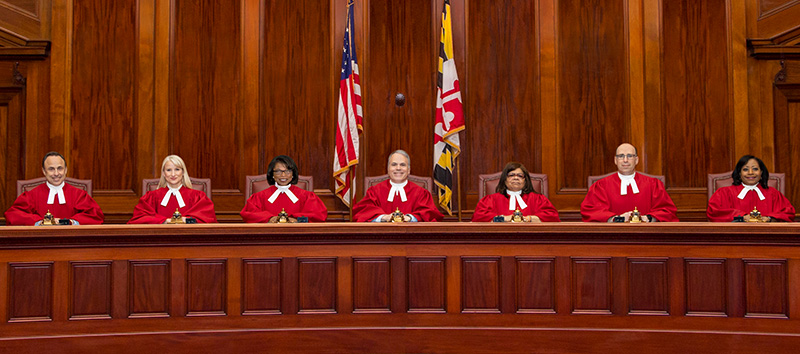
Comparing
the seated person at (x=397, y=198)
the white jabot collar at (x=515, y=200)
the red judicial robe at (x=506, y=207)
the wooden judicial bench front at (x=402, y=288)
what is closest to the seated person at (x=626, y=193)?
the red judicial robe at (x=506, y=207)

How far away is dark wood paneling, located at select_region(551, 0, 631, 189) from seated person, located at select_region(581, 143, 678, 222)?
3.68 ft

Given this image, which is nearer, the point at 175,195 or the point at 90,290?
the point at 90,290

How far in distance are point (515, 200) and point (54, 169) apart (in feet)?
12.8

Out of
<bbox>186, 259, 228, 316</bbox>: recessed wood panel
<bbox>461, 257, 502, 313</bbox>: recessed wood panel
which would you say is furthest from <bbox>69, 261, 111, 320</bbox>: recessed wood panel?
<bbox>461, 257, 502, 313</bbox>: recessed wood panel

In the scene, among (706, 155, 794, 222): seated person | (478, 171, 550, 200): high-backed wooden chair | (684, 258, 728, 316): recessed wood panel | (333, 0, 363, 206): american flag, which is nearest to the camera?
(684, 258, 728, 316): recessed wood panel

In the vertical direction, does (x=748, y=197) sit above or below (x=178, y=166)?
below

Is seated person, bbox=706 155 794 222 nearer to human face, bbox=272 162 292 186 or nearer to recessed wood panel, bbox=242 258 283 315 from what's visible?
human face, bbox=272 162 292 186

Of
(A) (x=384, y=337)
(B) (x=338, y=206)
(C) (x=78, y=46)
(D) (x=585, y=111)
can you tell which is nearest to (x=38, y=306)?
(A) (x=384, y=337)

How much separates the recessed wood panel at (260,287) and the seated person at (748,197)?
3.87 metres

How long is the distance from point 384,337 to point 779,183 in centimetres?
410

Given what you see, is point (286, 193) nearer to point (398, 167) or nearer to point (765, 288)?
point (398, 167)

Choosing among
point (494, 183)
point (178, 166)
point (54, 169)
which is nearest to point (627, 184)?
point (494, 183)

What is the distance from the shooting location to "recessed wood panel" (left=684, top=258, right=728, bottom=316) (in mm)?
3941

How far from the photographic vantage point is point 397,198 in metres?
5.91
